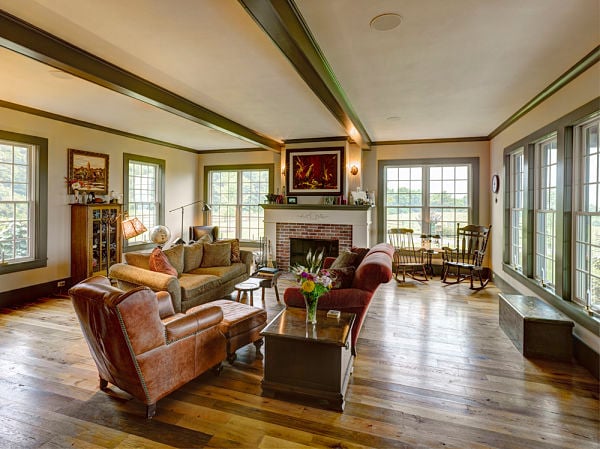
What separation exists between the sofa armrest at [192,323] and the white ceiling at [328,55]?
2.17 meters

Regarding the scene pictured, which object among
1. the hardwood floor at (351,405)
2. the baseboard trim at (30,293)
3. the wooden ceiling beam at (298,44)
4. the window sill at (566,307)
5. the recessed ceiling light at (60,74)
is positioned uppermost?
the recessed ceiling light at (60,74)

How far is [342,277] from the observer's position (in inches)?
129

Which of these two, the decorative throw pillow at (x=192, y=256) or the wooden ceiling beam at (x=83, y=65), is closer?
the wooden ceiling beam at (x=83, y=65)

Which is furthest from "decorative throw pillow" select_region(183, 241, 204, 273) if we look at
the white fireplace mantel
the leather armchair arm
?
the white fireplace mantel

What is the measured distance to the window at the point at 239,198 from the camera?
→ 7938 millimetres

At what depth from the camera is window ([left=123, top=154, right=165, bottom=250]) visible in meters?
6.51

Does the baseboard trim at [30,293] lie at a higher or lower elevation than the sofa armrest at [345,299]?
lower

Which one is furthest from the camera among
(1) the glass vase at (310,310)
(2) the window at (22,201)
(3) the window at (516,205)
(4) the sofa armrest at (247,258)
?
(4) the sofa armrest at (247,258)

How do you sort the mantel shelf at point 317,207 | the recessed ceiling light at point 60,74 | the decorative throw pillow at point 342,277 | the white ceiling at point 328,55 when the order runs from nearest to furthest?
the white ceiling at point 328,55 < the decorative throw pillow at point 342,277 < the recessed ceiling light at point 60,74 < the mantel shelf at point 317,207

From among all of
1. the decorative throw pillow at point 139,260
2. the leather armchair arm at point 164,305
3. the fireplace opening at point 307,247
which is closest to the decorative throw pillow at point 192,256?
the decorative throw pillow at point 139,260

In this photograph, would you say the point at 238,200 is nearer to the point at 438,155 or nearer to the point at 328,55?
the point at 438,155

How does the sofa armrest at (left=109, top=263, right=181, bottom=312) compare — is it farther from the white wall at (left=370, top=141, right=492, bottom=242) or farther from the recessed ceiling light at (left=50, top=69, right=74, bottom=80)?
the white wall at (left=370, top=141, right=492, bottom=242)

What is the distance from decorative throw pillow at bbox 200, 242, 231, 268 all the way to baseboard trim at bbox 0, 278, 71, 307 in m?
2.27

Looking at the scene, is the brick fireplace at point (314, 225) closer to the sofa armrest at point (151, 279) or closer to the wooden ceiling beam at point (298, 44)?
the wooden ceiling beam at point (298, 44)
